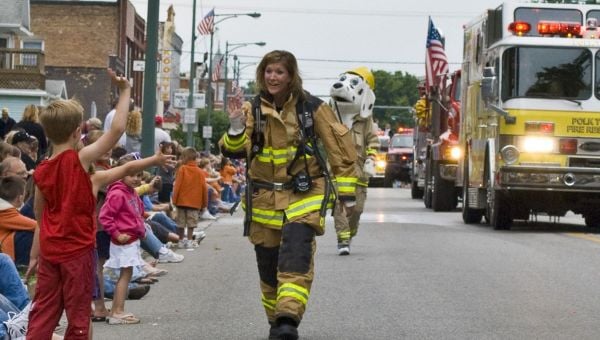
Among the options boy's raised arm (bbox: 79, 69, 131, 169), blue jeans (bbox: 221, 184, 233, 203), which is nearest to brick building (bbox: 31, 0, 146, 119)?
blue jeans (bbox: 221, 184, 233, 203)

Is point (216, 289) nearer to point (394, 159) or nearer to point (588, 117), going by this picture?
point (588, 117)

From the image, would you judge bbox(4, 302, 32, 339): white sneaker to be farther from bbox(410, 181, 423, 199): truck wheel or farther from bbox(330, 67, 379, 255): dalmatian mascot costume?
bbox(410, 181, 423, 199): truck wheel

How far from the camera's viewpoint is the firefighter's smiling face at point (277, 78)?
377 inches

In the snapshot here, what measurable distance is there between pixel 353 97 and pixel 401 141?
39.9 metres

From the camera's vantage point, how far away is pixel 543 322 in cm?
1096

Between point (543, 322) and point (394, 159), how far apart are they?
45.5m

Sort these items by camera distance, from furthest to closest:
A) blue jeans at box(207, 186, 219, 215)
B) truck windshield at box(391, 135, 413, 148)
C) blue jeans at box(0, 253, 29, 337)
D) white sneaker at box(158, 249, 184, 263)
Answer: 1. truck windshield at box(391, 135, 413, 148)
2. blue jeans at box(207, 186, 219, 215)
3. white sneaker at box(158, 249, 184, 263)
4. blue jeans at box(0, 253, 29, 337)

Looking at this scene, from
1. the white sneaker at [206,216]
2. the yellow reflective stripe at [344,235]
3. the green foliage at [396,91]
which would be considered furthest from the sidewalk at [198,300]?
the green foliage at [396,91]

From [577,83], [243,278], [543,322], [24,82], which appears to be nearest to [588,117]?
[577,83]

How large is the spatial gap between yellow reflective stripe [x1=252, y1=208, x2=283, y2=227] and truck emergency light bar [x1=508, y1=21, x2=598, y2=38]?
490 inches

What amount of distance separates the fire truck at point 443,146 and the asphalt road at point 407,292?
8.70 metres

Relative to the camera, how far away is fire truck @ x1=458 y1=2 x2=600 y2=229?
69.4 feet

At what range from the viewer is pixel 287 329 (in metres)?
9.42

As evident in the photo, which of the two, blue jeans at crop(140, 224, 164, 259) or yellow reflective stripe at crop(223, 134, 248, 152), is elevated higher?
yellow reflective stripe at crop(223, 134, 248, 152)
